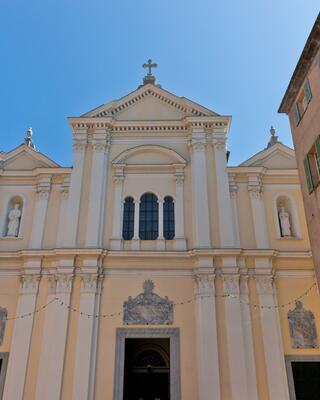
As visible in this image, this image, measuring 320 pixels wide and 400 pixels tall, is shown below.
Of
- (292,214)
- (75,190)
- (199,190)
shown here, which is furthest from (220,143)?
(75,190)

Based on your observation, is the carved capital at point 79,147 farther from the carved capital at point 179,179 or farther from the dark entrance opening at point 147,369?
the dark entrance opening at point 147,369

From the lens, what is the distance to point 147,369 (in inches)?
690

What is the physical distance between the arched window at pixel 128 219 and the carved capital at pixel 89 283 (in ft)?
7.55

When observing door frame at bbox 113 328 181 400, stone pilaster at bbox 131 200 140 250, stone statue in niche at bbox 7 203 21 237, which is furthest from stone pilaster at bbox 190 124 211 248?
stone statue in niche at bbox 7 203 21 237

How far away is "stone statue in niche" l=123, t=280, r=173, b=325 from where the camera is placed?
16.4 m

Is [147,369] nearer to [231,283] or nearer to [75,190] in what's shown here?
[231,283]

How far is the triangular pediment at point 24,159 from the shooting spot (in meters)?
20.4

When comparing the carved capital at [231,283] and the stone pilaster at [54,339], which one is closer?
the stone pilaster at [54,339]

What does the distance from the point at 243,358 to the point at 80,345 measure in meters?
5.99

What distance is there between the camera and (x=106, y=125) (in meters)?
20.6

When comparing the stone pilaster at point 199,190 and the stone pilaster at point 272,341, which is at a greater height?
the stone pilaster at point 199,190

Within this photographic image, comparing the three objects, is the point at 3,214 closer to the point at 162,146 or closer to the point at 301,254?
the point at 162,146

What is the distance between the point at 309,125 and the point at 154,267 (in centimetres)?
808

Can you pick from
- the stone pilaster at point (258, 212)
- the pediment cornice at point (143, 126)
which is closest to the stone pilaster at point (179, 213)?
the pediment cornice at point (143, 126)
